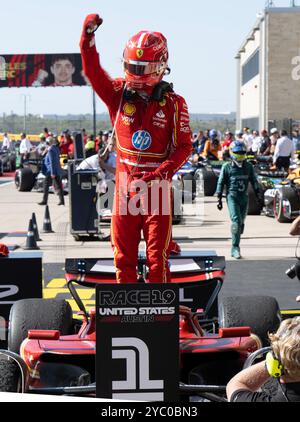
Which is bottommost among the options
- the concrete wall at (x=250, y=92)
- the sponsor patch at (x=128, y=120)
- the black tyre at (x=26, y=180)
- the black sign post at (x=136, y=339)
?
the black tyre at (x=26, y=180)

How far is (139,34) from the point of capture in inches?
220

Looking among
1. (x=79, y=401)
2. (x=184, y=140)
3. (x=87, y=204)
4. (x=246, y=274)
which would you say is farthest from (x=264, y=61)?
(x=79, y=401)

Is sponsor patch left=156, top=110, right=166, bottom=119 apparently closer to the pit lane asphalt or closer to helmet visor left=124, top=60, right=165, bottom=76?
helmet visor left=124, top=60, right=165, bottom=76

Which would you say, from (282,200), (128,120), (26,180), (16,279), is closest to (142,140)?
(128,120)

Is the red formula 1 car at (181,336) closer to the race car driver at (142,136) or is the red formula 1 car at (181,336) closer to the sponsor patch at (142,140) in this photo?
the race car driver at (142,136)

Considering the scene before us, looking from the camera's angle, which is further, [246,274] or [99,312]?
[246,274]

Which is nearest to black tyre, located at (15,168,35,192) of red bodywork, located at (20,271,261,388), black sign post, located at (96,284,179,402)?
red bodywork, located at (20,271,261,388)

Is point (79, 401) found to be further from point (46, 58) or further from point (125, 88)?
point (46, 58)

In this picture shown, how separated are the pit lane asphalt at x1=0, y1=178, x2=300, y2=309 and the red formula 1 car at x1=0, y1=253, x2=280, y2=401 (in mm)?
2994

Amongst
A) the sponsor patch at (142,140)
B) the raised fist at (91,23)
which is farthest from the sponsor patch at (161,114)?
the raised fist at (91,23)

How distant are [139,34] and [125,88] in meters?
0.33

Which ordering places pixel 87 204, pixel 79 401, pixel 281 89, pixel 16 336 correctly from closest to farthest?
pixel 79 401 → pixel 16 336 → pixel 87 204 → pixel 281 89

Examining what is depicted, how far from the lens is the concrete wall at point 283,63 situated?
42.0 metres

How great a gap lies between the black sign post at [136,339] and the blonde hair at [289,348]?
2.49 ft
